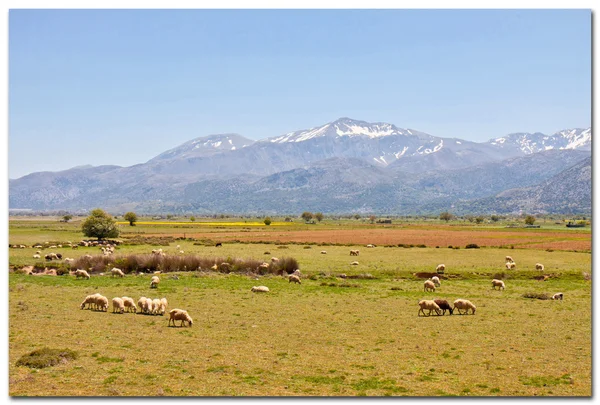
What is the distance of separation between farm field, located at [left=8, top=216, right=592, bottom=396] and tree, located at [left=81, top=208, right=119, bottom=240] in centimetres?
4170

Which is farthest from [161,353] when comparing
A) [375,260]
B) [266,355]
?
[375,260]

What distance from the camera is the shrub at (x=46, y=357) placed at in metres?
14.5

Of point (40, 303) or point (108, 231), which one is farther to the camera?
point (108, 231)

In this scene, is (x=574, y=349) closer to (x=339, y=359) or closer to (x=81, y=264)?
(x=339, y=359)

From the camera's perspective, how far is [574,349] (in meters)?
18.0

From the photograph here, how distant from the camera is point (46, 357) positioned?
14.8 m

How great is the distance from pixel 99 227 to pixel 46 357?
66.9 metres

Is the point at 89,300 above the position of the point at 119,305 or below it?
above

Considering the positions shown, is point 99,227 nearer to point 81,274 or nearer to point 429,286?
point 81,274

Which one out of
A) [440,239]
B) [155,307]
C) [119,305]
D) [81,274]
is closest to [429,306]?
[155,307]

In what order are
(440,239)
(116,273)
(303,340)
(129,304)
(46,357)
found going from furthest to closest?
(440,239) → (116,273) → (129,304) → (303,340) → (46,357)

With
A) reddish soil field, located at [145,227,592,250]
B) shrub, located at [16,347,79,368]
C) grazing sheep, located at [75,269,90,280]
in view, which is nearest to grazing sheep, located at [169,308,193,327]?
shrub, located at [16,347,79,368]

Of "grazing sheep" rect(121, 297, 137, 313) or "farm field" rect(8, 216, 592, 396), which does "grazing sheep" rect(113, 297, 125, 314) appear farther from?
"farm field" rect(8, 216, 592, 396)

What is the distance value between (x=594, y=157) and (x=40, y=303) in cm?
2480
